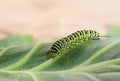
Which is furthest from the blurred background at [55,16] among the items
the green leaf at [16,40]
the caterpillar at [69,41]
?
the caterpillar at [69,41]

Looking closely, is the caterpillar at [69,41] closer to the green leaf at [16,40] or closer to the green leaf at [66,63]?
the green leaf at [66,63]

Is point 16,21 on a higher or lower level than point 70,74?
higher

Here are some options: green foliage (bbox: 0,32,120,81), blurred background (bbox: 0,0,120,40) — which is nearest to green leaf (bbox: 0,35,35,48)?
green foliage (bbox: 0,32,120,81)

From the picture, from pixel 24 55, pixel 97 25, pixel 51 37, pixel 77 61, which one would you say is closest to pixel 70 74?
pixel 77 61

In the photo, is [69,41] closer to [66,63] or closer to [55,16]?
[66,63]

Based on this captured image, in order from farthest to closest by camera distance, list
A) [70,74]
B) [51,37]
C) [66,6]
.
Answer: [66,6]
[51,37]
[70,74]

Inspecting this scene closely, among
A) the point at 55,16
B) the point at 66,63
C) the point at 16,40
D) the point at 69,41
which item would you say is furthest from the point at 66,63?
the point at 55,16

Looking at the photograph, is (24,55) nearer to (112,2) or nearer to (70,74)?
(70,74)
